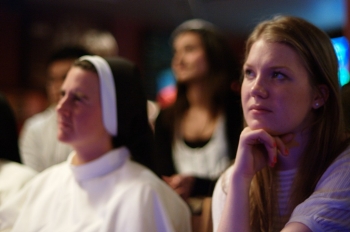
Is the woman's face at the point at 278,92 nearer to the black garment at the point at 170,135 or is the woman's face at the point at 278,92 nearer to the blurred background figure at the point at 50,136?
the black garment at the point at 170,135

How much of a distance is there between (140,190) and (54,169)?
60cm

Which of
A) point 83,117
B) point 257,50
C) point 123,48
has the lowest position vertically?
point 123,48

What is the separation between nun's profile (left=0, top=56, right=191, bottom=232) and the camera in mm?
1811

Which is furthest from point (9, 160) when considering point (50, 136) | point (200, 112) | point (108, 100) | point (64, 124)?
point (200, 112)

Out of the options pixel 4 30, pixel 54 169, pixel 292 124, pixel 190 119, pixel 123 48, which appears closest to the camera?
pixel 292 124

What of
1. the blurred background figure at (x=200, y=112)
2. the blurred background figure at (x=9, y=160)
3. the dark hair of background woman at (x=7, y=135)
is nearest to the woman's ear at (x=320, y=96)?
the blurred background figure at (x=200, y=112)

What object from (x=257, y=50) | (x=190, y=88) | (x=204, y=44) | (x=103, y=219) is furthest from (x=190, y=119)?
(x=257, y=50)

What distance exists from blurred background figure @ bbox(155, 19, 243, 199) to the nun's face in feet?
1.54

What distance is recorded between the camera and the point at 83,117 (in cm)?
190

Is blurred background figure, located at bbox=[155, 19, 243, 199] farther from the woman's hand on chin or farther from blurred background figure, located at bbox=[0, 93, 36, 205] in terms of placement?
the woman's hand on chin

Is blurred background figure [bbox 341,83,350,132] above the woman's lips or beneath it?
beneath

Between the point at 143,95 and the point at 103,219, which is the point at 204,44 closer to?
the point at 143,95

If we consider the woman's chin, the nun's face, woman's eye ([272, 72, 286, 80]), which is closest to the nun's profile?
the nun's face

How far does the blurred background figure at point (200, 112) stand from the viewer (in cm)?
230
